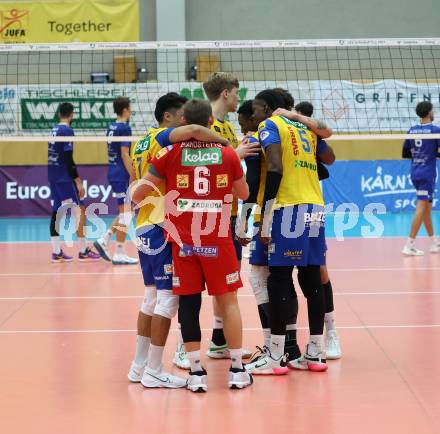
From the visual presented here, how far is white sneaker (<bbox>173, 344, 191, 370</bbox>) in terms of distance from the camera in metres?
5.67

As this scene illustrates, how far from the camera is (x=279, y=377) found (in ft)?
17.7

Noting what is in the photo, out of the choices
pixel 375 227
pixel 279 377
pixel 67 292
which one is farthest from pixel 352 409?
pixel 375 227

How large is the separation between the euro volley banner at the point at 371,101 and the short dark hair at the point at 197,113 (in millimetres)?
13792

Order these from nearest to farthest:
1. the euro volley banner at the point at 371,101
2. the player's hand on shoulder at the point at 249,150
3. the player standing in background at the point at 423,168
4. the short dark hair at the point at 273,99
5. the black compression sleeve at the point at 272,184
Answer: the black compression sleeve at the point at 272,184 → the player's hand on shoulder at the point at 249,150 → the short dark hair at the point at 273,99 → the player standing in background at the point at 423,168 → the euro volley banner at the point at 371,101

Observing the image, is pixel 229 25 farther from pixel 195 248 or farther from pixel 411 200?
pixel 195 248

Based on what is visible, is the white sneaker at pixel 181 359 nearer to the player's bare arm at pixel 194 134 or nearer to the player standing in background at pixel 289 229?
the player standing in background at pixel 289 229

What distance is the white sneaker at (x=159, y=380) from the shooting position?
16.9 ft

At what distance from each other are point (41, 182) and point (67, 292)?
9.42 meters

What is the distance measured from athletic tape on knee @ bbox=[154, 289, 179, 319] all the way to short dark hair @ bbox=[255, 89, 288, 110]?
62.1 inches

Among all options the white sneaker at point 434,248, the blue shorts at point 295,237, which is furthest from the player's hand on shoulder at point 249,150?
the white sneaker at point 434,248

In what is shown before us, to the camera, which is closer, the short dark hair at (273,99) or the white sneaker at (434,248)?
the short dark hair at (273,99)

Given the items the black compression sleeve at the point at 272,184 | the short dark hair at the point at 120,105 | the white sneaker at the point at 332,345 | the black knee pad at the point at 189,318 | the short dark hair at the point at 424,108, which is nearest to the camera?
the black knee pad at the point at 189,318

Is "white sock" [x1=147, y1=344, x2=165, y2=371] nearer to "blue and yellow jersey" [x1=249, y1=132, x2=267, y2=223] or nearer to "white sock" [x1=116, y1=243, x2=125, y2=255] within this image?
"blue and yellow jersey" [x1=249, y1=132, x2=267, y2=223]

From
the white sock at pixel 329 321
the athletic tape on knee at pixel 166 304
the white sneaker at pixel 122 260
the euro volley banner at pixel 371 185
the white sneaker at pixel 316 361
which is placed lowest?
the white sneaker at pixel 316 361
